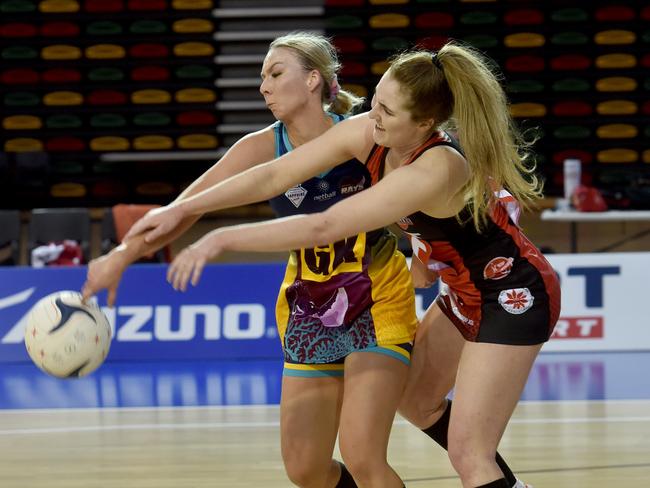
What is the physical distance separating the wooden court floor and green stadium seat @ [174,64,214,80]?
778 centimetres

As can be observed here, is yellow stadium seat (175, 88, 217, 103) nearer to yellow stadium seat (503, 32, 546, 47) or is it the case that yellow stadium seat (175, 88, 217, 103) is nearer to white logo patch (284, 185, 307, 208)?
yellow stadium seat (503, 32, 546, 47)

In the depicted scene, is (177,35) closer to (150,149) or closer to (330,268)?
(150,149)

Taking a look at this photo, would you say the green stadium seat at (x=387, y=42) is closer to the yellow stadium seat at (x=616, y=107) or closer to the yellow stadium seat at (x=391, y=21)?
the yellow stadium seat at (x=391, y=21)

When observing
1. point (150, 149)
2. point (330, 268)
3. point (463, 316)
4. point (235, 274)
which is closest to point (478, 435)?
point (463, 316)

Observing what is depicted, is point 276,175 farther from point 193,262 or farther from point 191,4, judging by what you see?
point 191,4

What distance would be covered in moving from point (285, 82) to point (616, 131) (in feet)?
34.0

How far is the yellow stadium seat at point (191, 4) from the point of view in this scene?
42.2 ft

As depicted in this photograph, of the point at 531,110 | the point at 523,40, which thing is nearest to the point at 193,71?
the point at 523,40

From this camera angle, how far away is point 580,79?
1280 cm

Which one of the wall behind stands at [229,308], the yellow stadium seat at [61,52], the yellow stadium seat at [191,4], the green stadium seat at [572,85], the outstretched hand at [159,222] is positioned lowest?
the wall behind stands at [229,308]

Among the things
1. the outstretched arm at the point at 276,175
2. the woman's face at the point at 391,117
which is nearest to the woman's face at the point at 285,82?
the outstretched arm at the point at 276,175

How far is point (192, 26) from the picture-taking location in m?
12.8

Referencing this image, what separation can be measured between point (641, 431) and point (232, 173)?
272 centimetres

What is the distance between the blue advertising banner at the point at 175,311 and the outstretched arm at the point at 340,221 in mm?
3986
